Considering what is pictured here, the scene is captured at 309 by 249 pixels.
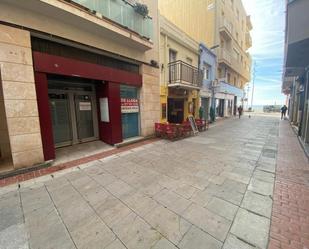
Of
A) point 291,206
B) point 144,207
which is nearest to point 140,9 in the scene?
point 144,207

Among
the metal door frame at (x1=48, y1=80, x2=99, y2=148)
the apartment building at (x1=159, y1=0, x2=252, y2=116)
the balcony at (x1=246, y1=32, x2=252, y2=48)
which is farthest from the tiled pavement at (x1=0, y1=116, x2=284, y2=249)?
the balcony at (x1=246, y1=32, x2=252, y2=48)

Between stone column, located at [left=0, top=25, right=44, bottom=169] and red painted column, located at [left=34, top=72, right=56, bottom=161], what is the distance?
0.47 feet

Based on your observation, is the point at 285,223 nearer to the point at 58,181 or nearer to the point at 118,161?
the point at 118,161

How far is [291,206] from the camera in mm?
2617

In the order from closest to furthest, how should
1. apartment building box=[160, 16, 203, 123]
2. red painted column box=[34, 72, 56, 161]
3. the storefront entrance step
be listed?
red painted column box=[34, 72, 56, 161] < the storefront entrance step < apartment building box=[160, 16, 203, 123]

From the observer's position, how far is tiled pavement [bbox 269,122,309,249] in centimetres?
195

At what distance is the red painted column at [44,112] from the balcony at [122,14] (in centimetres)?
242

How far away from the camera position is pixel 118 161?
4824mm

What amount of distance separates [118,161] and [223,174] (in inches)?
120

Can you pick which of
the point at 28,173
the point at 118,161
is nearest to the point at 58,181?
the point at 28,173

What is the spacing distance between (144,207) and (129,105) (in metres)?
4.95

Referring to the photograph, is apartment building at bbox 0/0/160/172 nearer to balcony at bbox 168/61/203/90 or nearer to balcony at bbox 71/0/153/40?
balcony at bbox 71/0/153/40

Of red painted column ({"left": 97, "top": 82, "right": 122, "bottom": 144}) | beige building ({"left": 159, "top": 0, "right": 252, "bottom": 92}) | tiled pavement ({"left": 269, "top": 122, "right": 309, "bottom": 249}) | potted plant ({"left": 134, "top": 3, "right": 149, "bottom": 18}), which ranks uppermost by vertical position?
beige building ({"left": 159, "top": 0, "right": 252, "bottom": 92})

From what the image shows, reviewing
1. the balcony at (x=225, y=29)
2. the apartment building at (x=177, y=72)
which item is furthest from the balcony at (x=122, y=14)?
the balcony at (x=225, y=29)
